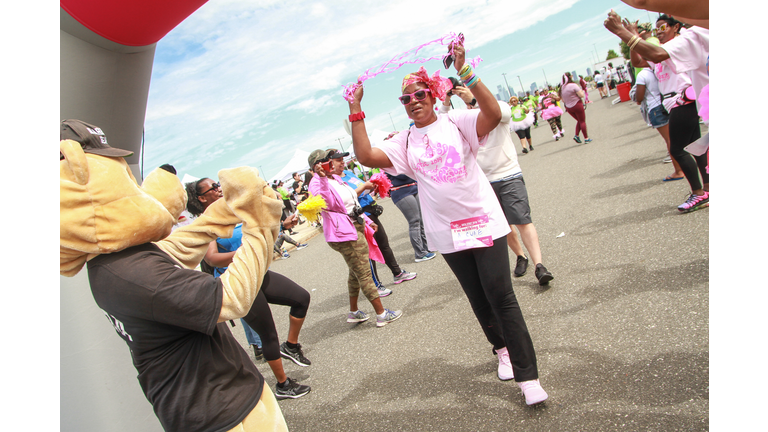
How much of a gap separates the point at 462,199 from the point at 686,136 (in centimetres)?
357

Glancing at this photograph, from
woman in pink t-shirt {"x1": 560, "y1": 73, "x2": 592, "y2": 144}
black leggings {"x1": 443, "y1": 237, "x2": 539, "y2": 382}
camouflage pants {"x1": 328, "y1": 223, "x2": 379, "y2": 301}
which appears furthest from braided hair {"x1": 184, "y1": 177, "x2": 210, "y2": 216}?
woman in pink t-shirt {"x1": 560, "y1": 73, "x2": 592, "y2": 144}

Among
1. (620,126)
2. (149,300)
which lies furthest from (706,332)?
(620,126)

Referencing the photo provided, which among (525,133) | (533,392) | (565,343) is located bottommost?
(525,133)

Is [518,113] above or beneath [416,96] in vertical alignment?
beneath

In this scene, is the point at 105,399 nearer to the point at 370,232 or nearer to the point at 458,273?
the point at 458,273

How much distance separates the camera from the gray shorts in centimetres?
441

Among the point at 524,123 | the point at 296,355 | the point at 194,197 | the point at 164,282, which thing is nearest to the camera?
the point at 164,282

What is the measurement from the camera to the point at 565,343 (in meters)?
3.25

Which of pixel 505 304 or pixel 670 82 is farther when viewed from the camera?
pixel 670 82

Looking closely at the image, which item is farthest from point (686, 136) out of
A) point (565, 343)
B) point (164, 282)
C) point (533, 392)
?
point (164, 282)

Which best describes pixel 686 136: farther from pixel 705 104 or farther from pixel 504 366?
pixel 504 366

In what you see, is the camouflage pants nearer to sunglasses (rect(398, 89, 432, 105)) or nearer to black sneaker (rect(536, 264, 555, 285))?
black sneaker (rect(536, 264, 555, 285))

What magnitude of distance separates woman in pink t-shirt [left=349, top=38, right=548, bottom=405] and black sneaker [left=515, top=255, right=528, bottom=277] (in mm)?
2270

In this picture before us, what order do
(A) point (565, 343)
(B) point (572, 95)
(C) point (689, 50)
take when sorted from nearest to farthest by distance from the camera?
1. (A) point (565, 343)
2. (C) point (689, 50)
3. (B) point (572, 95)
